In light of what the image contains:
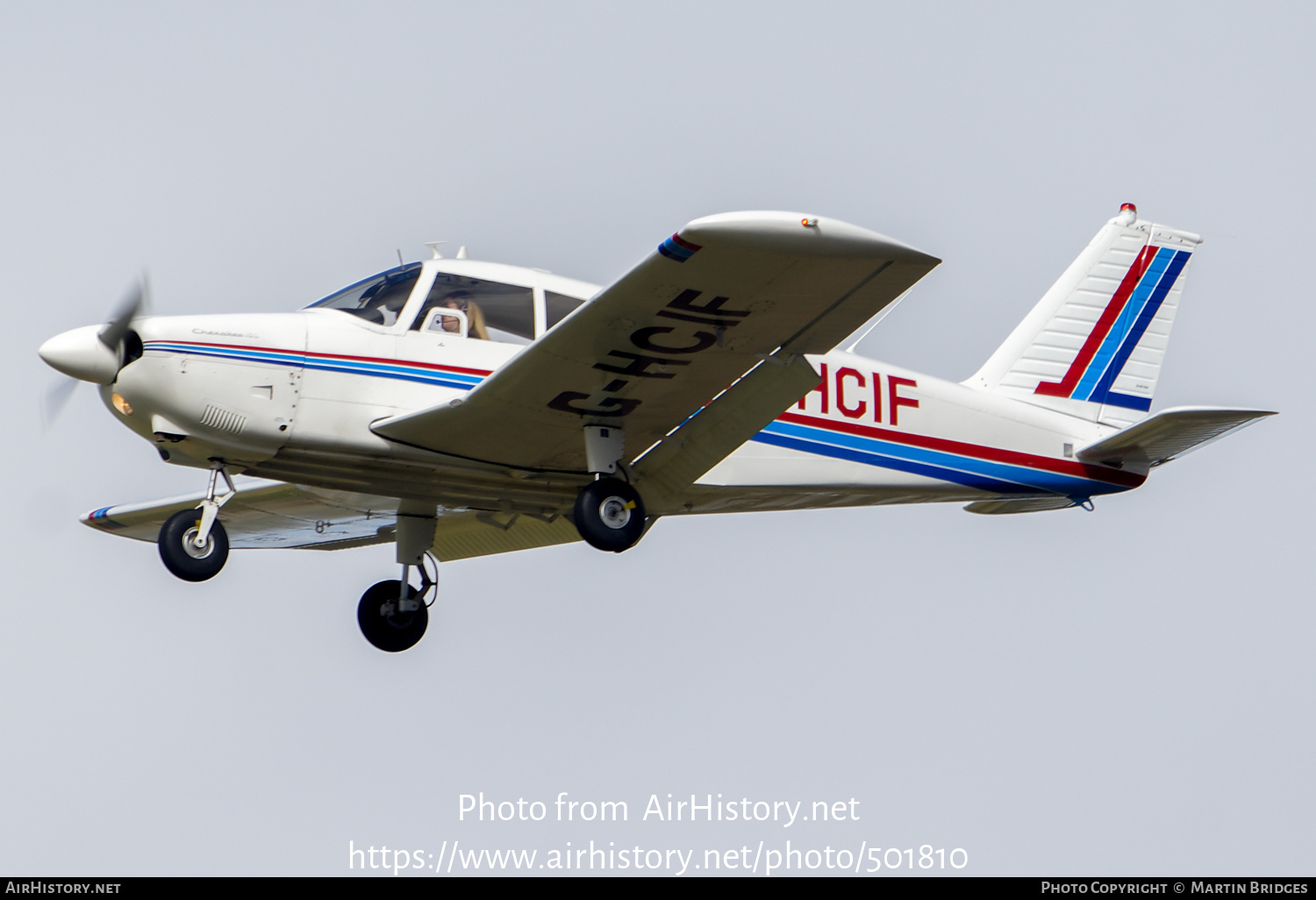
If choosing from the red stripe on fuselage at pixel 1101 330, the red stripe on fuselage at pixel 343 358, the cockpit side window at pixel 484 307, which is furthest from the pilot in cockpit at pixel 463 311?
the red stripe on fuselage at pixel 1101 330

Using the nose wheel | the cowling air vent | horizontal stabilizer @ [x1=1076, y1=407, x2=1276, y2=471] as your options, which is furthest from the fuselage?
horizontal stabilizer @ [x1=1076, y1=407, x2=1276, y2=471]

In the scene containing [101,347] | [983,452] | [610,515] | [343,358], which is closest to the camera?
[101,347]

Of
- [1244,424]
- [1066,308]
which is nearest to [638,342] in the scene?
[1244,424]

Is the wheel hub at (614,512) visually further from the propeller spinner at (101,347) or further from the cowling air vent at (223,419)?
the propeller spinner at (101,347)

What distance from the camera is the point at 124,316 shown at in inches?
411

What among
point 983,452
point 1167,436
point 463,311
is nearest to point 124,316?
point 463,311

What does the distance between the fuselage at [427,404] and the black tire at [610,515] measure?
0.76 m

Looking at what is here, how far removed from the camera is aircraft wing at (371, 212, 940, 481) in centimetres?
900

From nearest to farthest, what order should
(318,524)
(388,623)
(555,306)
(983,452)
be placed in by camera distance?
(555,306), (388,623), (983,452), (318,524)

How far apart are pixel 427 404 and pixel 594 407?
1168mm

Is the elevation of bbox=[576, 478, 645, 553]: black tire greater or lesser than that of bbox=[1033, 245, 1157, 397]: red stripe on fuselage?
lesser

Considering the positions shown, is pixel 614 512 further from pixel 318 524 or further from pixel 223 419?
pixel 318 524

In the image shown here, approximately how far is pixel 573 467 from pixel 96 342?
135 inches

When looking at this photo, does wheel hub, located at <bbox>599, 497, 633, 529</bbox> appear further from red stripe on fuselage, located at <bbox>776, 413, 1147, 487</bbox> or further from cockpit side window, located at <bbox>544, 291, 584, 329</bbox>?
red stripe on fuselage, located at <bbox>776, 413, 1147, 487</bbox>
